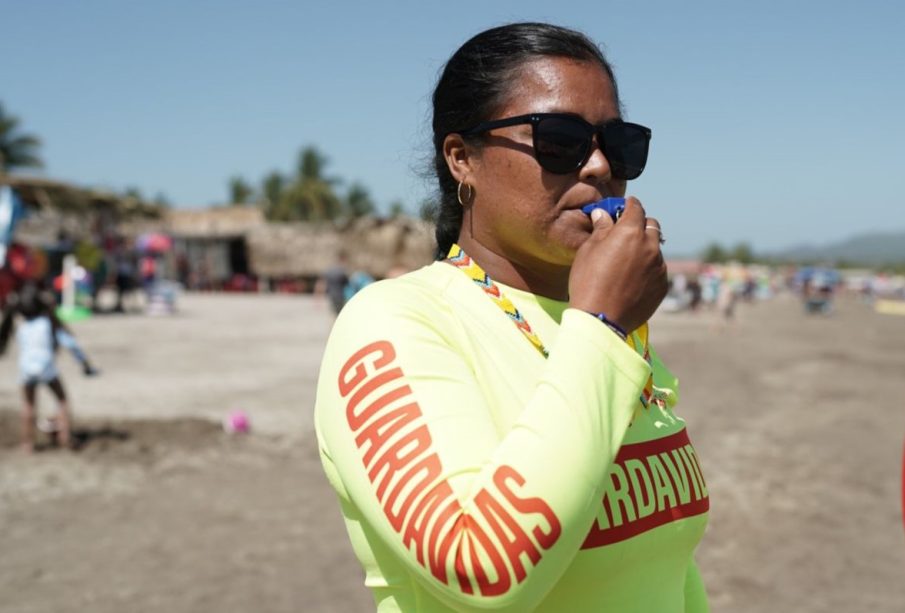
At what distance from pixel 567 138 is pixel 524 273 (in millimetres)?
272

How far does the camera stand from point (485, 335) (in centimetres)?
131

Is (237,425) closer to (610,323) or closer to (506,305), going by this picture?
(506,305)

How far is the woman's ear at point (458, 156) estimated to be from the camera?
1499 mm

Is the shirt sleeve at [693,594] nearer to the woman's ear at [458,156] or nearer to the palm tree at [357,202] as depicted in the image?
the woman's ear at [458,156]

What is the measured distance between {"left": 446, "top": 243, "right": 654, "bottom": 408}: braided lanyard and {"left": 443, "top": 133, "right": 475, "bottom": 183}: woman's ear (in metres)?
0.15

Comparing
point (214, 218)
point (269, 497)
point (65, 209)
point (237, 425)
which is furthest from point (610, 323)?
point (214, 218)

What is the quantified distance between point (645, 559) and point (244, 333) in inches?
679

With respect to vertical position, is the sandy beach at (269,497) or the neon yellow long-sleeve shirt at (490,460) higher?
the neon yellow long-sleeve shirt at (490,460)

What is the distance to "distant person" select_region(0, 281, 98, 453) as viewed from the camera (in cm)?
757

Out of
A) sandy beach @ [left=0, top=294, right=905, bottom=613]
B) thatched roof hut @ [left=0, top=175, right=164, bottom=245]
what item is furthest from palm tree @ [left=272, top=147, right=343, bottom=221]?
sandy beach @ [left=0, top=294, right=905, bottom=613]

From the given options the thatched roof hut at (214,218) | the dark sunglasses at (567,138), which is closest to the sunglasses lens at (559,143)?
the dark sunglasses at (567,138)

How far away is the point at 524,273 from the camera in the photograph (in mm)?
1512

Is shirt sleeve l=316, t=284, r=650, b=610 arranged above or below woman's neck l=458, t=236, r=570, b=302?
below

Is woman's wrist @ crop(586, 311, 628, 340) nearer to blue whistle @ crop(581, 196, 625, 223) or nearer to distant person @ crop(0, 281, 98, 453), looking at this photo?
blue whistle @ crop(581, 196, 625, 223)
